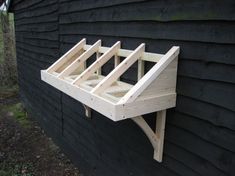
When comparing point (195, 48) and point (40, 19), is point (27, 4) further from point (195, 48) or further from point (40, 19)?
point (195, 48)

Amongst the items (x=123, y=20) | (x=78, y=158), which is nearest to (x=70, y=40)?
(x=123, y=20)

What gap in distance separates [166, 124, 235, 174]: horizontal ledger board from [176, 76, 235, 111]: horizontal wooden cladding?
0.29 metres

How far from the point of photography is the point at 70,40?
3.80m

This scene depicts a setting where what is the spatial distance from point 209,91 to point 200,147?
1.36ft

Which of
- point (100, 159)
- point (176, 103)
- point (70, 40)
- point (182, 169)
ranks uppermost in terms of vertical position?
point (70, 40)

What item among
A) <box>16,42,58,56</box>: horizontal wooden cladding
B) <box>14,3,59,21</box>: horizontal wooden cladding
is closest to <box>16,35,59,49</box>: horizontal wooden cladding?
<box>16,42,58,56</box>: horizontal wooden cladding

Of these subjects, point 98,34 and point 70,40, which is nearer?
point 98,34

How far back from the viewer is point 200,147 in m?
1.87

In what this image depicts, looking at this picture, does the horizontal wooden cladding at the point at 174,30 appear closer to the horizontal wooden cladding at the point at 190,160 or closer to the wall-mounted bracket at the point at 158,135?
the wall-mounted bracket at the point at 158,135

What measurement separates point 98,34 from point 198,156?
1724mm

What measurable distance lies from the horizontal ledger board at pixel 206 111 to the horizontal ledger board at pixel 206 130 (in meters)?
0.03

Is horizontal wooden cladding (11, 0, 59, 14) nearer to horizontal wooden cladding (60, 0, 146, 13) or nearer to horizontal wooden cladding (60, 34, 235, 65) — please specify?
horizontal wooden cladding (60, 0, 146, 13)

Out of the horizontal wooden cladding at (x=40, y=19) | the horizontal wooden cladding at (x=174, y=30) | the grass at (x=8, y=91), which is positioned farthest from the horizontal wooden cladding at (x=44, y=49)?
the grass at (x=8, y=91)

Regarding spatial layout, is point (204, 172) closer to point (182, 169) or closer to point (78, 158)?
point (182, 169)
